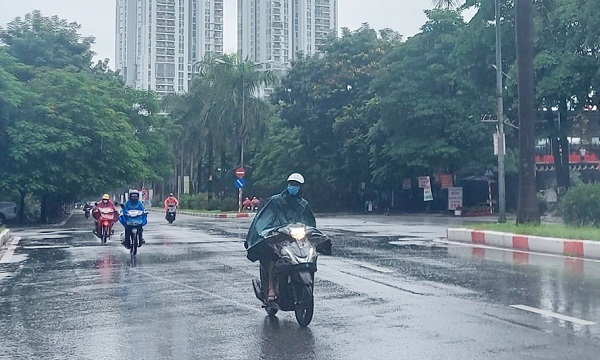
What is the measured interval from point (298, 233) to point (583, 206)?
46.1 ft

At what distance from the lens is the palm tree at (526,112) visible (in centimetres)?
2050

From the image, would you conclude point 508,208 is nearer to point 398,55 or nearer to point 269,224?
point 398,55

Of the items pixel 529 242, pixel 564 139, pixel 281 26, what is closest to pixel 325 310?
pixel 529 242

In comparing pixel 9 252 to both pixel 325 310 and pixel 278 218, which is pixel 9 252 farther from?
pixel 278 218

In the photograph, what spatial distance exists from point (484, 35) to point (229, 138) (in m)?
25.9

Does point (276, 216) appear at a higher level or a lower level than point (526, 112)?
lower

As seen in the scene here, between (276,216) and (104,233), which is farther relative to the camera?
(104,233)

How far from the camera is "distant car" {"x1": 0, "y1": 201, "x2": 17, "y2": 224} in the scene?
43656mm

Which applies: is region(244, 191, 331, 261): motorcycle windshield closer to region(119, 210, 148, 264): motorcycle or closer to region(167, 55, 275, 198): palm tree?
region(119, 210, 148, 264): motorcycle

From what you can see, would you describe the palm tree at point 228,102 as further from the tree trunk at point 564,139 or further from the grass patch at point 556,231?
the grass patch at point 556,231

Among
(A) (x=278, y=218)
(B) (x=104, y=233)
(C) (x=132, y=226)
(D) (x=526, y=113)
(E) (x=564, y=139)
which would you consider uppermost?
(E) (x=564, y=139)

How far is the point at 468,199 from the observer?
53.8m

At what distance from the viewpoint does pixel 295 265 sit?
811cm

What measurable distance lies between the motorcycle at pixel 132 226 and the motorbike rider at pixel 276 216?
355 inches
